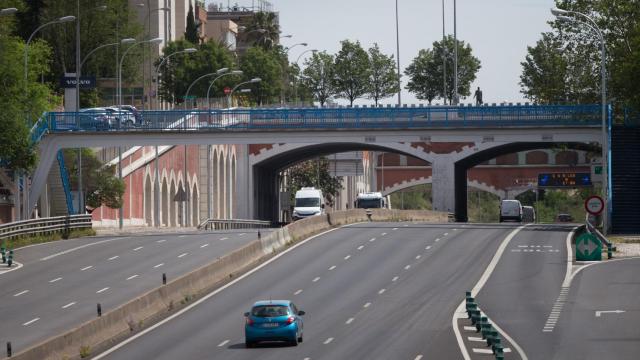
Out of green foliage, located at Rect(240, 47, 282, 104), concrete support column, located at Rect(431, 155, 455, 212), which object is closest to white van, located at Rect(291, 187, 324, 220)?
concrete support column, located at Rect(431, 155, 455, 212)

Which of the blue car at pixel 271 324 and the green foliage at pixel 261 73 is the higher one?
the green foliage at pixel 261 73

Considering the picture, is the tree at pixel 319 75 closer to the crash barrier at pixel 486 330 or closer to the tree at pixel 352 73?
the tree at pixel 352 73

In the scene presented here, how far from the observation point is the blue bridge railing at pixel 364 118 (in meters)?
80.6

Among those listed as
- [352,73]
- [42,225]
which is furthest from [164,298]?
[352,73]

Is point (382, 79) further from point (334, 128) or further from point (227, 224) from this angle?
point (334, 128)

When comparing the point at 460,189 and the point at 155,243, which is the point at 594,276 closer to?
the point at 155,243

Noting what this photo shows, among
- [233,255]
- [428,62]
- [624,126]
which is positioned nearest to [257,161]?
[428,62]

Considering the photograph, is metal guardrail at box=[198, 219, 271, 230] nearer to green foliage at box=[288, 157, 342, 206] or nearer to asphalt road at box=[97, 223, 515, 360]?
asphalt road at box=[97, 223, 515, 360]

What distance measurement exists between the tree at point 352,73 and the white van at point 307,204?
59.0m

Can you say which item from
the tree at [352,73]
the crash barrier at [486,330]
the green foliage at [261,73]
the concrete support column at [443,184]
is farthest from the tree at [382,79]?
the crash barrier at [486,330]

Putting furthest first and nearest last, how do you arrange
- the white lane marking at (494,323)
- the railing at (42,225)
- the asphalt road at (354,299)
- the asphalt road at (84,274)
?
the railing at (42,225) → the asphalt road at (84,274) → the asphalt road at (354,299) → the white lane marking at (494,323)

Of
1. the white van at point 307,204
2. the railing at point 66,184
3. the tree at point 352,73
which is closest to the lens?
the railing at point 66,184

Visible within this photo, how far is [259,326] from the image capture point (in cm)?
3781

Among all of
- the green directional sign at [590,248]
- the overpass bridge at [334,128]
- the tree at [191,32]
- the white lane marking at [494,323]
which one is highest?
the tree at [191,32]
